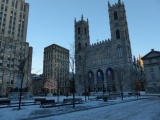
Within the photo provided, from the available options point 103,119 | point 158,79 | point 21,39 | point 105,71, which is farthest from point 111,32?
point 103,119

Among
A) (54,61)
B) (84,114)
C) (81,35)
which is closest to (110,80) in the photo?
(81,35)

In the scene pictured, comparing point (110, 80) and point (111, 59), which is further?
point (111, 59)

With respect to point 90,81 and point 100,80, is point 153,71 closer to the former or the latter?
point 100,80

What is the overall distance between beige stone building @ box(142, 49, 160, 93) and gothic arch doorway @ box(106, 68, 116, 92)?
15.9m

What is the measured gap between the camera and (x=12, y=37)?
67875 mm

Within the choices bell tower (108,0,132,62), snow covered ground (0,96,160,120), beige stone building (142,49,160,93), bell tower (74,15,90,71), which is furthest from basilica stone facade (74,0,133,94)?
snow covered ground (0,96,160,120)

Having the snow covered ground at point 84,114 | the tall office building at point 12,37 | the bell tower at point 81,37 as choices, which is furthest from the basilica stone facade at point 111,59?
the snow covered ground at point 84,114

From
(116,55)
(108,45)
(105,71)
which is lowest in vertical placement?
(105,71)

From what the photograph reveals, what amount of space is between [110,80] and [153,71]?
20254 mm

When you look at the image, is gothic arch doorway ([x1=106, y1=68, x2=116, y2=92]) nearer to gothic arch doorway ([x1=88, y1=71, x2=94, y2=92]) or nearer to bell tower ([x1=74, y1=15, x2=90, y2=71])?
gothic arch doorway ([x1=88, y1=71, x2=94, y2=92])

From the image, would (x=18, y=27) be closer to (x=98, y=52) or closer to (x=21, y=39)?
(x=21, y=39)

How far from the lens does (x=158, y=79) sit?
54.2 meters

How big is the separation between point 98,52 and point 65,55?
40.4 m

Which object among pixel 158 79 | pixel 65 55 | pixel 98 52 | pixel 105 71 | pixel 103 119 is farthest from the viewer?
pixel 65 55
